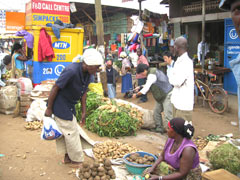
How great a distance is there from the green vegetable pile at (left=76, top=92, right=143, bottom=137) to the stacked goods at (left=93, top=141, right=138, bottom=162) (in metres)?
0.97

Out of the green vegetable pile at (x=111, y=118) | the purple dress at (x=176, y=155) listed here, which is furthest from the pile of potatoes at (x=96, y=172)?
the green vegetable pile at (x=111, y=118)

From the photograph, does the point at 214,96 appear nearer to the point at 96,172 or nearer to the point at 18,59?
the point at 96,172

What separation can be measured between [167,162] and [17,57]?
614 cm

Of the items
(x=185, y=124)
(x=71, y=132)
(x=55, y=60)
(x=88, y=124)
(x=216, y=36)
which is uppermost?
(x=216, y=36)

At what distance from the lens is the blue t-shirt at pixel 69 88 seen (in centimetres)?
365

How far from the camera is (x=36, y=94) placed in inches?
272

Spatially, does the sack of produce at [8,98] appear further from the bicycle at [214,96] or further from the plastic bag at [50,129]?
the bicycle at [214,96]

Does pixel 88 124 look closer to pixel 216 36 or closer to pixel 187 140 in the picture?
pixel 187 140

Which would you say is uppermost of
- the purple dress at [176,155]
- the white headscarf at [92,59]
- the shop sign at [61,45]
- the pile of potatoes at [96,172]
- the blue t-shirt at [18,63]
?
the shop sign at [61,45]

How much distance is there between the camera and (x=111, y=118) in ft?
19.5

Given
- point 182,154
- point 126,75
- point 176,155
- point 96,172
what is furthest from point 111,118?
point 126,75

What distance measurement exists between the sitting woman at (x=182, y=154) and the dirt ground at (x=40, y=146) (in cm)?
158

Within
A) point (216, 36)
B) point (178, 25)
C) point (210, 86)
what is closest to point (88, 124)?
point (210, 86)

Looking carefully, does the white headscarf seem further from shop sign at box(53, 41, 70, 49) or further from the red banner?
the red banner
